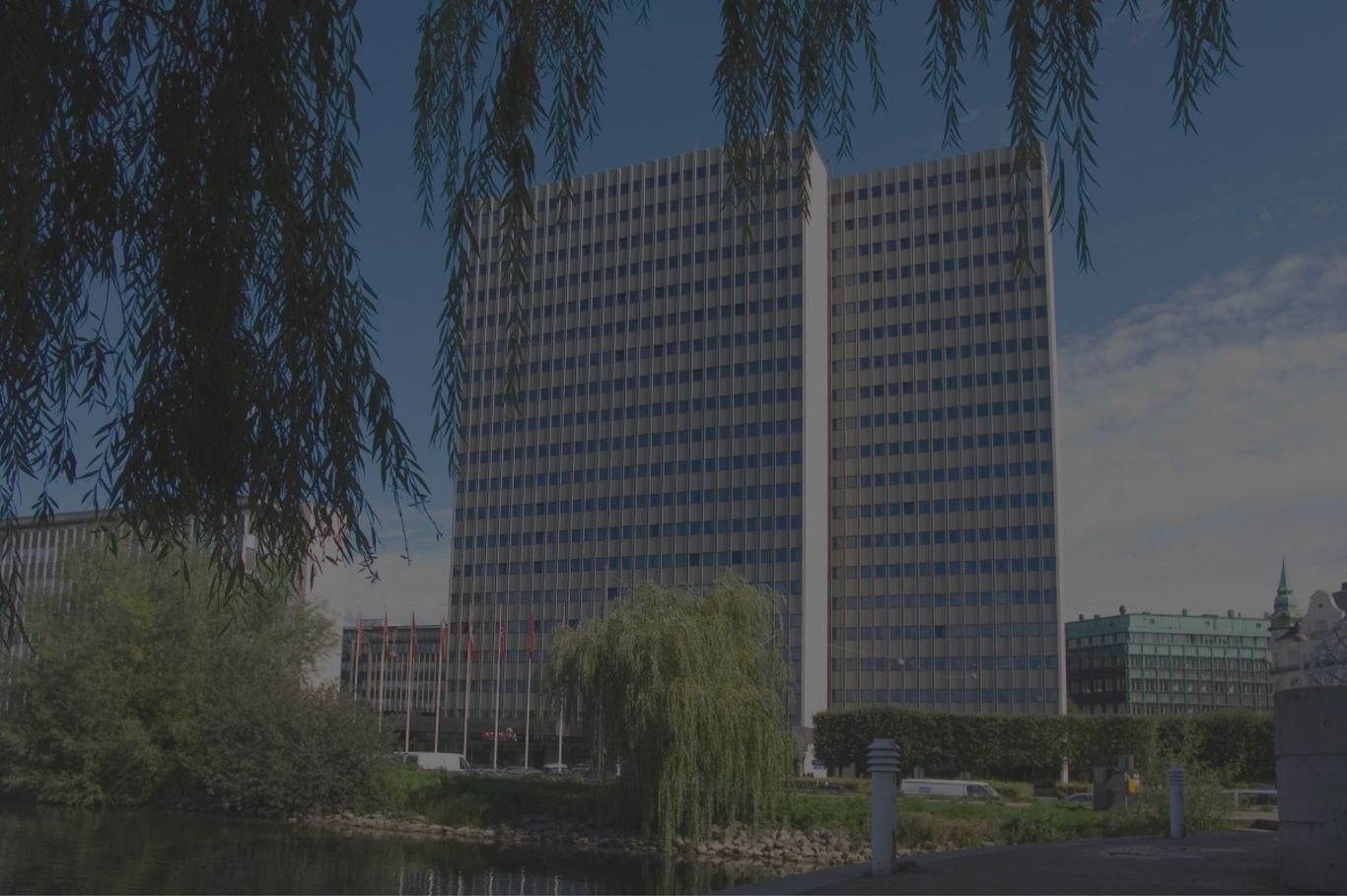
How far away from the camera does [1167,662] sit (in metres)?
148

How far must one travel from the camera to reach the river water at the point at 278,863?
89.0ft

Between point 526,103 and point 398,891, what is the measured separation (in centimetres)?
2614

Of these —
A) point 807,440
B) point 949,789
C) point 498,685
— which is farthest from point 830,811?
point 498,685

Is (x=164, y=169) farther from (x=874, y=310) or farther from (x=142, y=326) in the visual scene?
(x=874, y=310)

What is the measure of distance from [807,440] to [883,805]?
8636 cm

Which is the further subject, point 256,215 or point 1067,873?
point 1067,873

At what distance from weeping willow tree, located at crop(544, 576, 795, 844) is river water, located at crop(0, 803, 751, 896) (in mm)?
2293

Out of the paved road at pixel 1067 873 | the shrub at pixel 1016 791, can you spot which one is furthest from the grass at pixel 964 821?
the paved road at pixel 1067 873

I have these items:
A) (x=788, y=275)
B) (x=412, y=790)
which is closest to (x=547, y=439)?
(x=788, y=275)

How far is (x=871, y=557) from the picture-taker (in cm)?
9988

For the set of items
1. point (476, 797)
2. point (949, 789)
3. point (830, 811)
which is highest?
point (830, 811)

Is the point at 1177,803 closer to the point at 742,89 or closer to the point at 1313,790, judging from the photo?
the point at 1313,790

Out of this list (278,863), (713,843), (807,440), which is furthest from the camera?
(807,440)

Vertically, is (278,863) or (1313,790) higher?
(1313,790)
